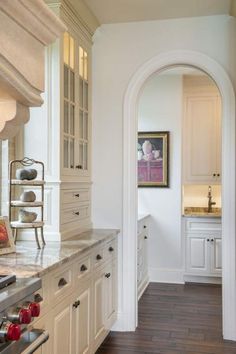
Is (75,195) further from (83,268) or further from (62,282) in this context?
(62,282)

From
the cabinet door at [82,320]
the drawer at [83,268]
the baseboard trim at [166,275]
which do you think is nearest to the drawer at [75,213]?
the drawer at [83,268]

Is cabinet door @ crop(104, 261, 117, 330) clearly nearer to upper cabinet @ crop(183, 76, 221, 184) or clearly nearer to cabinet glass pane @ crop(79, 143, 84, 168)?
cabinet glass pane @ crop(79, 143, 84, 168)

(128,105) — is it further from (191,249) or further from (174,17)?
(191,249)

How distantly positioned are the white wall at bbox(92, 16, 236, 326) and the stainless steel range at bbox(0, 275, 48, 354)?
1997 mm

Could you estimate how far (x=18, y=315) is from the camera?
1.55 meters

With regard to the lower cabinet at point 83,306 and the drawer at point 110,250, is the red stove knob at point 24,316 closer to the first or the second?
the lower cabinet at point 83,306

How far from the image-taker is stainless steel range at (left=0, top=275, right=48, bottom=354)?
4.80ft

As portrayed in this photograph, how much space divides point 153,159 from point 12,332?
424 centimetres

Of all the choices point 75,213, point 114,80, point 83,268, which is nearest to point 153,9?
point 114,80

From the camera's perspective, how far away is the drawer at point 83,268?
2.63 metres

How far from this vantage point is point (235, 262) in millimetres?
3480

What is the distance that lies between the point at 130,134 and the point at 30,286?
221cm

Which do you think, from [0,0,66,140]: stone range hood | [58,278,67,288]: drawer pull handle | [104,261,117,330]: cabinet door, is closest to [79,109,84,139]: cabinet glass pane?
[104,261,117,330]: cabinet door

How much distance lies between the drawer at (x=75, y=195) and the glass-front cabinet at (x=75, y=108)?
144mm
